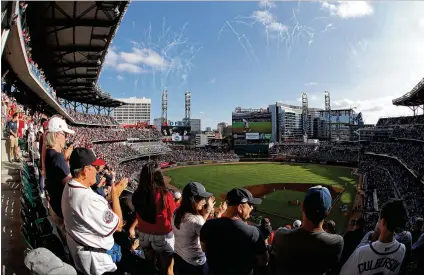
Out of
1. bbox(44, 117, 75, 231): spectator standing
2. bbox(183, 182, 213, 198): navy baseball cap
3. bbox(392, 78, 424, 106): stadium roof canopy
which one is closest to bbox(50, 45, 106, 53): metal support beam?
bbox(44, 117, 75, 231): spectator standing

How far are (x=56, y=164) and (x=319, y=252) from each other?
323 centimetres

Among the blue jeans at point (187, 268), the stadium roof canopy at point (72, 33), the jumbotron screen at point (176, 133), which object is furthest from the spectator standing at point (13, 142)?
the jumbotron screen at point (176, 133)

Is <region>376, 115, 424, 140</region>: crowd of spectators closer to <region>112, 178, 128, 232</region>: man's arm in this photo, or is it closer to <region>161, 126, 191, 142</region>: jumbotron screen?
<region>112, 178, 128, 232</region>: man's arm

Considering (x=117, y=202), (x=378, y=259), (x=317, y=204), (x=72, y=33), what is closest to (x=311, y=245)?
(x=317, y=204)

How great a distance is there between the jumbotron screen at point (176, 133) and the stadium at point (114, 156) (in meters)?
0.34

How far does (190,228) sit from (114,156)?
46553 millimetres

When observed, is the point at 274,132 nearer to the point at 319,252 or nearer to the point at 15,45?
the point at 15,45

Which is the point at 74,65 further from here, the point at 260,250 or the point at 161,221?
the point at 260,250

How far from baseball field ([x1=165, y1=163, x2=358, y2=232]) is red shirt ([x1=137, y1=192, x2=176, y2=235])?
19.9 meters

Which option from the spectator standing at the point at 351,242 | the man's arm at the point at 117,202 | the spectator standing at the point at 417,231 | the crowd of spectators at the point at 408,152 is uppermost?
the man's arm at the point at 117,202

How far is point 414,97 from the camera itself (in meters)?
43.0

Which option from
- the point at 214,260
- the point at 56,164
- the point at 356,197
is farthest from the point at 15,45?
the point at 356,197

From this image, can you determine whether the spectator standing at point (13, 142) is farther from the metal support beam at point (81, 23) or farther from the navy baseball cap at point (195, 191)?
the metal support beam at point (81, 23)

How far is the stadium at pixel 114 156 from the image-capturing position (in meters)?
4.16
